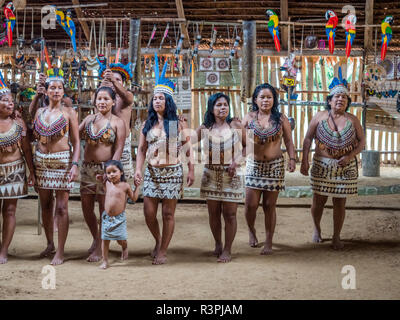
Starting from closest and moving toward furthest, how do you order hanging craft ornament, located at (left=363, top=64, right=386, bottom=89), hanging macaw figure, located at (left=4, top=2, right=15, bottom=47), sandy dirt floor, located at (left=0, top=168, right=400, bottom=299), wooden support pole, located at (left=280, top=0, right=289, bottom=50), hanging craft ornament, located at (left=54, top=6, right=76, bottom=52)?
1. sandy dirt floor, located at (left=0, top=168, right=400, bottom=299)
2. hanging craft ornament, located at (left=54, top=6, right=76, bottom=52)
3. hanging macaw figure, located at (left=4, top=2, right=15, bottom=47)
4. hanging craft ornament, located at (left=363, top=64, right=386, bottom=89)
5. wooden support pole, located at (left=280, top=0, right=289, bottom=50)

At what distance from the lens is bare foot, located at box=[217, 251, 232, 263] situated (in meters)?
4.53

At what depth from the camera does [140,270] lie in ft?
13.9

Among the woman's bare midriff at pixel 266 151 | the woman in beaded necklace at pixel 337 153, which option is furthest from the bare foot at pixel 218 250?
the woman in beaded necklace at pixel 337 153

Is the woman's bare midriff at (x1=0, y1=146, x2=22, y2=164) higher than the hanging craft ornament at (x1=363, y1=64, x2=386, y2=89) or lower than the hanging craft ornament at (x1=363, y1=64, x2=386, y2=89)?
lower

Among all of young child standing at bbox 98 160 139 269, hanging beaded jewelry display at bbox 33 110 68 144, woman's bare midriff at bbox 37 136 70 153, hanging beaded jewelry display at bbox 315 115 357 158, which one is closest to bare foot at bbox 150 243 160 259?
young child standing at bbox 98 160 139 269

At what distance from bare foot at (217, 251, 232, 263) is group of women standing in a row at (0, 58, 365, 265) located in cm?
2

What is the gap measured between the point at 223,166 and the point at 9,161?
6.07 ft

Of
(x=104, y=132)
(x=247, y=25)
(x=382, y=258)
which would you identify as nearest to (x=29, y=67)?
(x=247, y=25)

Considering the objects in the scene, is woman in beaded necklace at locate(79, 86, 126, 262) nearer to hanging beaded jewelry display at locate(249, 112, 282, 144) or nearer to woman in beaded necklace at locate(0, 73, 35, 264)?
woman in beaded necklace at locate(0, 73, 35, 264)

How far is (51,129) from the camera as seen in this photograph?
4.44 meters

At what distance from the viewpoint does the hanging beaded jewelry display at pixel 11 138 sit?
4.43 meters

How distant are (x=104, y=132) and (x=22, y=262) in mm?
1304

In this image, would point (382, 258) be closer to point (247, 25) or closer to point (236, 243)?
point (236, 243)

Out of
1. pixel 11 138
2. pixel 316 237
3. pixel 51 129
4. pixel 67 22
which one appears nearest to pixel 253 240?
pixel 316 237
